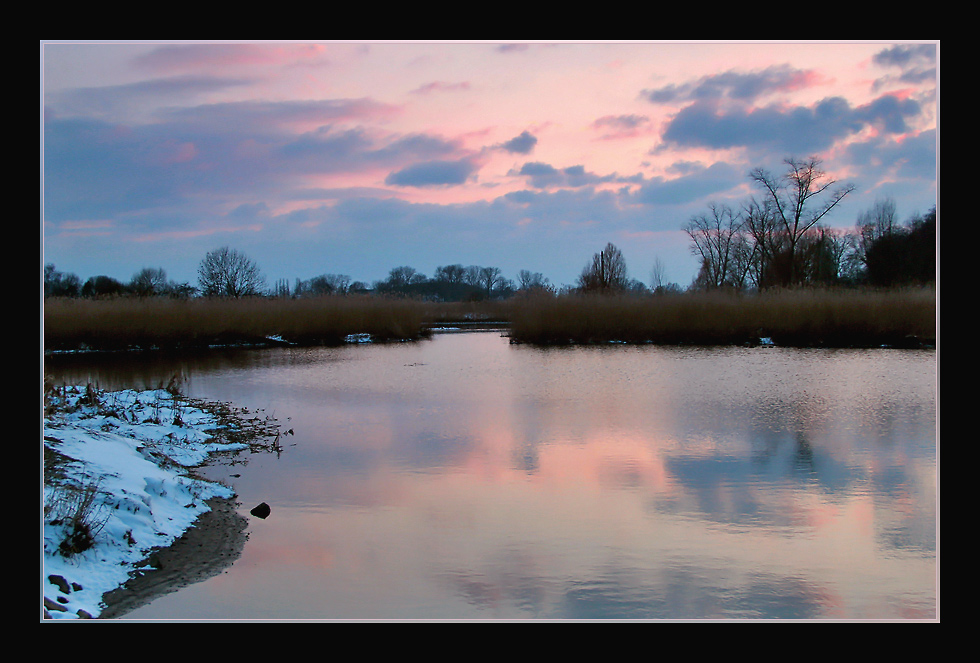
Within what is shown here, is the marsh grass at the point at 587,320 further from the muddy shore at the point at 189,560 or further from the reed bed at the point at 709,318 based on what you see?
the muddy shore at the point at 189,560

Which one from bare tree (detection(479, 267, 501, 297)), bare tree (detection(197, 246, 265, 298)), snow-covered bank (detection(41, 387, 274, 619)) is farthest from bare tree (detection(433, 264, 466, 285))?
snow-covered bank (detection(41, 387, 274, 619))

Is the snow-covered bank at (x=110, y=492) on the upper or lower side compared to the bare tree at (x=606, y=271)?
lower

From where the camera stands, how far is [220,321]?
854 inches

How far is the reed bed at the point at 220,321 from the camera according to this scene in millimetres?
18141

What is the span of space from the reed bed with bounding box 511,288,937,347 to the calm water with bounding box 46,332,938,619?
392 inches

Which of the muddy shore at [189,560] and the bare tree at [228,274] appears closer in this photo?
the muddy shore at [189,560]

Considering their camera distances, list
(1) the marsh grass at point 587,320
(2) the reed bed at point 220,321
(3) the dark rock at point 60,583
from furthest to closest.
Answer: (1) the marsh grass at point 587,320 → (2) the reed bed at point 220,321 → (3) the dark rock at point 60,583

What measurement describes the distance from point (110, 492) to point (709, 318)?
19420 mm

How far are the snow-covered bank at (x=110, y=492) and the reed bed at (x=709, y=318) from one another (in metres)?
14.4

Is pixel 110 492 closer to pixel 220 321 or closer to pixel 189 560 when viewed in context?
pixel 189 560

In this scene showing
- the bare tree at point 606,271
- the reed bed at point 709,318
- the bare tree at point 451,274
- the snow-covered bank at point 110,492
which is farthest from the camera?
the bare tree at point 451,274

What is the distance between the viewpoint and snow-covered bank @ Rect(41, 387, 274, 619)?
3404mm

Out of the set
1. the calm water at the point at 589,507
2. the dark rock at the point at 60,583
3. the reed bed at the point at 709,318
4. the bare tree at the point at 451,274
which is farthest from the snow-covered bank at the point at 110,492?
the bare tree at the point at 451,274
